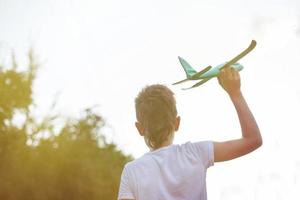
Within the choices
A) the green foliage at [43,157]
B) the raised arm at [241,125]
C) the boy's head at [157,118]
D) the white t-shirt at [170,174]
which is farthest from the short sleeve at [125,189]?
the green foliage at [43,157]

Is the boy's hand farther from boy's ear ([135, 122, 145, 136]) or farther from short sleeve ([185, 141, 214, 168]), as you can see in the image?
→ boy's ear ([135, 122, 145, 136])

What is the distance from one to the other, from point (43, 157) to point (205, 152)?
58.2 feet

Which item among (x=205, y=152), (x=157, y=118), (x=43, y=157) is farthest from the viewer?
(x=43, y=157)

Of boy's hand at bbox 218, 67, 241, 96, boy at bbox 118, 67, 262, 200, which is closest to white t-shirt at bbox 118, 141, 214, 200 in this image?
boy at bbox 118, 67, 262, 200

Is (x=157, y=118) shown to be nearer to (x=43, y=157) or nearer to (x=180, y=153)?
(x=180, y=153)

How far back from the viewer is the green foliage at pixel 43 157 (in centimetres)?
1848

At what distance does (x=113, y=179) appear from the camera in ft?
74.1

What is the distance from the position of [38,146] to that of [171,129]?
17.7 metres

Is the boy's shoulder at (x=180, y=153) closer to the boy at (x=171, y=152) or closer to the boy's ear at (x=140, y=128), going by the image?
the boy at (x=171, y=152)

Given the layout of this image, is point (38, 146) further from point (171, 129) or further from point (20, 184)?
point (171, 129)

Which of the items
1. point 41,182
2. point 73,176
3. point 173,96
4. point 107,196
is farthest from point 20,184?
point 173,96

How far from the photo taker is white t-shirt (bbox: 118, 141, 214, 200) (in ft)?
8.05

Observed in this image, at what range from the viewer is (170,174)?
2.50 m

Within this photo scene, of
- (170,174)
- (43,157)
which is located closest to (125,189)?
(170,174)
